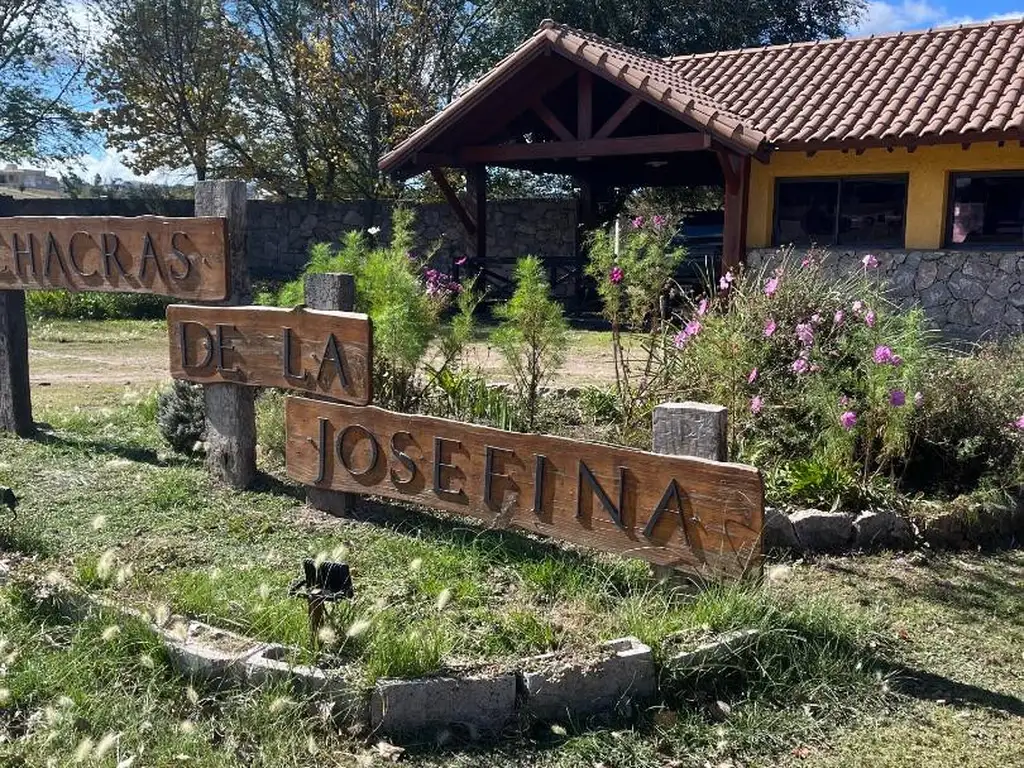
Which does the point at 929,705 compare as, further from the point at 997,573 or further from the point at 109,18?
the point at 109,18

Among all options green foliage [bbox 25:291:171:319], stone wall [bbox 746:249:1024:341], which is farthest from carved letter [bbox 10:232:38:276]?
stone wall [bbox 746:249:1024:341]

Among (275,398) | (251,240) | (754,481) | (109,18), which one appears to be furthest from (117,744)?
(109,18)

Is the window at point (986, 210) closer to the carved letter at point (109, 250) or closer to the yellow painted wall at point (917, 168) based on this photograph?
the yellow painted wall at point (917, 168)

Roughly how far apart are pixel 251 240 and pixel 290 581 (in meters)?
18.5

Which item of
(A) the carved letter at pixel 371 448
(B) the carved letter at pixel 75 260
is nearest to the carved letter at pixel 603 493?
(A) the carved letter at pixel 371 448

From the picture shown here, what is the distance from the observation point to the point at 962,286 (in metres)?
11.7

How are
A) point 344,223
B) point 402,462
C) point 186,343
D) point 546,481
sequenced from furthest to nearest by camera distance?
point 344,223 < point 186,343 < point 402,462 < point 546,481

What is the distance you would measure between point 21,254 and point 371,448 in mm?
3377

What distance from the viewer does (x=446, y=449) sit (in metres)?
4.49

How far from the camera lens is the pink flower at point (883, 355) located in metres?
4.95

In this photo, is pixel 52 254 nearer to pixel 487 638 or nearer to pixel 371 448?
pixel 371 448

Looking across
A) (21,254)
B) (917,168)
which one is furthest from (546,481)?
(917,168)

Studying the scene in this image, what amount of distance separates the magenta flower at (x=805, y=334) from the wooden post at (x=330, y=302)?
2.58m

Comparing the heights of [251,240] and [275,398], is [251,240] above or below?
above
